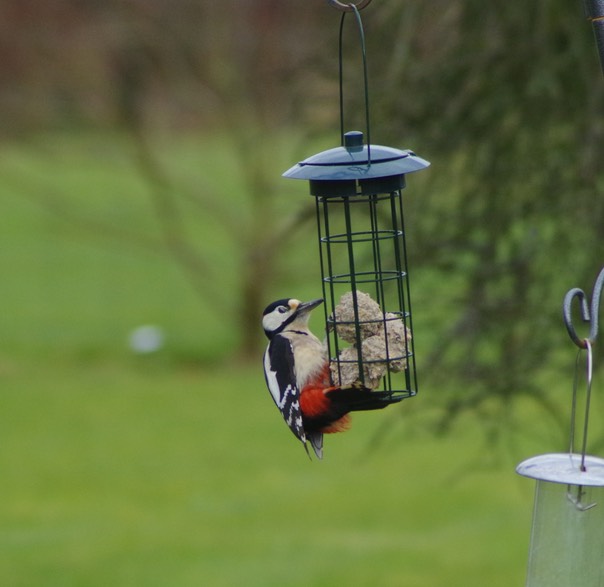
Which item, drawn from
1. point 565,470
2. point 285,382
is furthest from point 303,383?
point 565,470

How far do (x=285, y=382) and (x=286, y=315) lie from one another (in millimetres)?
236

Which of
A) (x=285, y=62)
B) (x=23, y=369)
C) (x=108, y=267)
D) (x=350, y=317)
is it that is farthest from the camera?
(x=108, y=267)

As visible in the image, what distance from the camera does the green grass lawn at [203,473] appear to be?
26.8 ft

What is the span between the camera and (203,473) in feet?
35.3

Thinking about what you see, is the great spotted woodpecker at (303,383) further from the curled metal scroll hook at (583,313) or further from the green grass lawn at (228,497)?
the green grass lawn at (228,497)

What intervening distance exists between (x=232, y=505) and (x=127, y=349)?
6133 millimetres

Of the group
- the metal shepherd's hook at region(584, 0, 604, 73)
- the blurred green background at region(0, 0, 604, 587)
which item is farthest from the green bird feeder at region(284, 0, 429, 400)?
the blurred green background at region(0, 0, 604, 587)

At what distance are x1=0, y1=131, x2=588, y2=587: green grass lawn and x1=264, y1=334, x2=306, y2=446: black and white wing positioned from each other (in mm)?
1642

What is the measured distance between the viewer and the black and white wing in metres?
3.64

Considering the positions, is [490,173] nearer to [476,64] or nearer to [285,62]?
[476,64]

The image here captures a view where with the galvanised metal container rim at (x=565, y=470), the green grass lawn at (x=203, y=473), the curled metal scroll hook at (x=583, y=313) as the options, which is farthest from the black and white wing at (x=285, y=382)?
the green grass lawn at (x=203, y=473)

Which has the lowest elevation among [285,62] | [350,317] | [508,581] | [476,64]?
[508,581]

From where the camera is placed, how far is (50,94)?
13.2m

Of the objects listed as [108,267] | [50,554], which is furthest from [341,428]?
[108,267]
